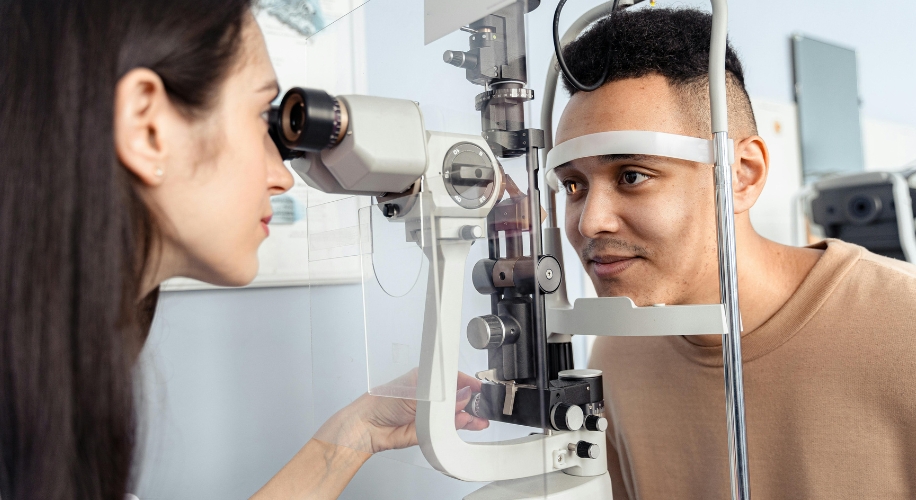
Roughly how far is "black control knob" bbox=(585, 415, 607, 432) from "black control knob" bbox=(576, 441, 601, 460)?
0.02 m

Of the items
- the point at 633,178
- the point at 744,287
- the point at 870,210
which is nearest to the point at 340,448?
the point at 633,178

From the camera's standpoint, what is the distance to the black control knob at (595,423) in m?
0.84

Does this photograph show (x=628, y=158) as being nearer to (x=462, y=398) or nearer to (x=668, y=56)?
(x=668, y=56)

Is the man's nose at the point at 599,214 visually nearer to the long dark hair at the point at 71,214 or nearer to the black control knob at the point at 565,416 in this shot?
the black control knob at the point at 565,416

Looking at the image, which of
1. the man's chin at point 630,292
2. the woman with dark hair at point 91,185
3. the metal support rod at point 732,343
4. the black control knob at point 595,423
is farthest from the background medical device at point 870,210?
the woman with dark hair at point 91,185

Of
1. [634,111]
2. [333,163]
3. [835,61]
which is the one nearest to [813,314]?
[634,111]

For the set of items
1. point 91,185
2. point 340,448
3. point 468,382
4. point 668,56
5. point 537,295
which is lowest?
point 340,448

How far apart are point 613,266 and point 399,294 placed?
1.52ft

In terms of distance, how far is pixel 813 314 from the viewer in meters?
1.12

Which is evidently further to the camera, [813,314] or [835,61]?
[835,61]

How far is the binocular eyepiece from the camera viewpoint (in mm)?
685

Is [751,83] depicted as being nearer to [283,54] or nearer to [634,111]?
[634,111]

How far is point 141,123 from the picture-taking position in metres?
0.64

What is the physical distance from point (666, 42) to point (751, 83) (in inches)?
54.4
